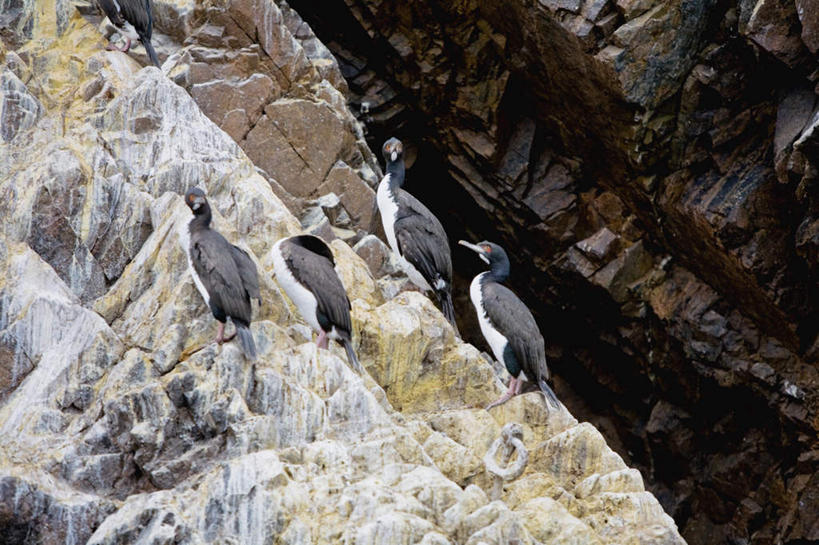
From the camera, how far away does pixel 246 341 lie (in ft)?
33.4

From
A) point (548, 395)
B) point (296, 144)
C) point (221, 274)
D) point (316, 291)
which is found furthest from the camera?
point (296, 144)

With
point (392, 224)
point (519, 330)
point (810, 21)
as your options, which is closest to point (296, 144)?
point (392, 224)

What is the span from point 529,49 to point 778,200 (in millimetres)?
4514

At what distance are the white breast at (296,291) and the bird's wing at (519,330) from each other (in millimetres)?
2170

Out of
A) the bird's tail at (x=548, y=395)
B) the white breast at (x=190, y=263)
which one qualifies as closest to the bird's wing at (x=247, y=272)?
the white breast at (x=190, y=263)

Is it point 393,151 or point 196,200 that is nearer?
point 196,200

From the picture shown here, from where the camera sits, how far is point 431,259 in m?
14.1

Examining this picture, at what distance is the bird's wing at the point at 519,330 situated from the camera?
39.8 ft

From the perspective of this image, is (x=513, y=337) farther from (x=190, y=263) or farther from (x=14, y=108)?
(x=14, y=108)

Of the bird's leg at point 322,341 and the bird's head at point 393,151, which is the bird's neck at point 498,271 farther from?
the bird's head at point 393,151

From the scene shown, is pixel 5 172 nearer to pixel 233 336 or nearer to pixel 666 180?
pixel 233 336

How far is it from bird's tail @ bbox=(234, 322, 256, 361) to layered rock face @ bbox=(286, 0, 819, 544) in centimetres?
810

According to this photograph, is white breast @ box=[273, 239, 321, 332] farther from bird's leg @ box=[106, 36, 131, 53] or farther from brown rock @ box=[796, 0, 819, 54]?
brown rock @ box=[796, 0, 819, 54]

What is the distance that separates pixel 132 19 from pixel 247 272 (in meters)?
5.38
